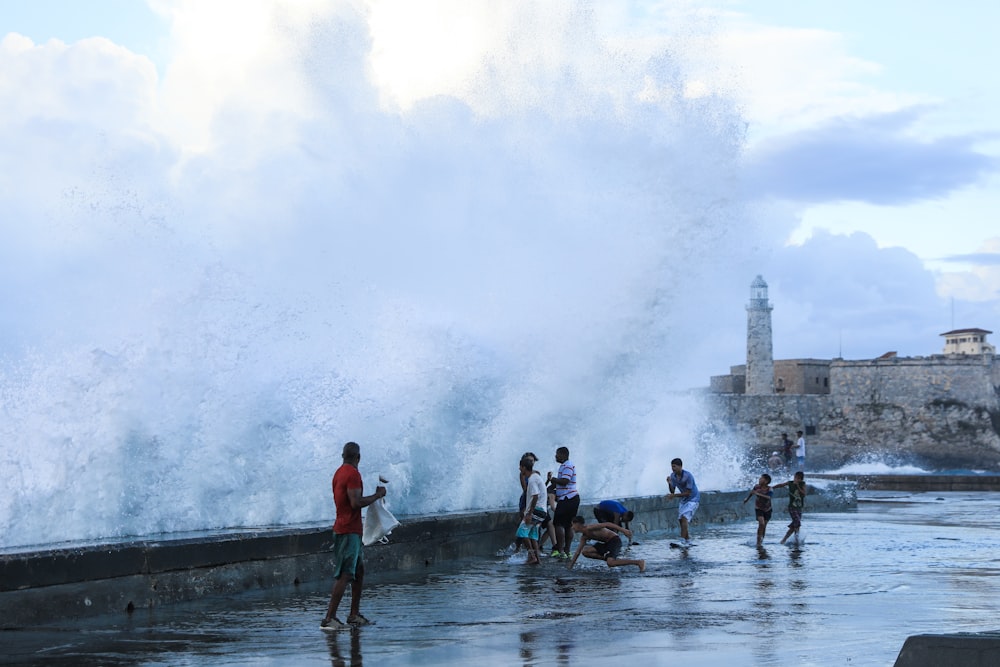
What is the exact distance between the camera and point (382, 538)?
27.3ft

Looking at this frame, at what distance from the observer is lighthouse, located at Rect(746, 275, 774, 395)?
67.7 m

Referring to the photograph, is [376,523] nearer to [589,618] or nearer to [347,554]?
[347,554]

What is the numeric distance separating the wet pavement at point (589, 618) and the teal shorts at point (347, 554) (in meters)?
0.38

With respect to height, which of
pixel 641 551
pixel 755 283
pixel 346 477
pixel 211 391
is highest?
pixel 755 283

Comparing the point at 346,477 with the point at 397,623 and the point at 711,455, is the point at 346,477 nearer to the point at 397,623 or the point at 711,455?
the point at 397,623

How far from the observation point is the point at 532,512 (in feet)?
39.7

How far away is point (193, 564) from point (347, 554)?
1.49 m

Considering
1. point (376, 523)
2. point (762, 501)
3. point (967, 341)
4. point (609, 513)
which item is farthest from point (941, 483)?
point (967, 341)

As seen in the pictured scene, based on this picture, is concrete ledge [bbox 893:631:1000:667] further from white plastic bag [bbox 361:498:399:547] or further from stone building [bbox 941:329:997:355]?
stone building [bbox 941:329:997:355]

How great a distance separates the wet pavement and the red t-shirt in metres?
0.63

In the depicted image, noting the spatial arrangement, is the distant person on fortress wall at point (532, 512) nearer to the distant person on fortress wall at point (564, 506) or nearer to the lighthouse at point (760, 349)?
the distant person on fortress wall at point (564, 506)

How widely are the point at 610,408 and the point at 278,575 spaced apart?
13.7m

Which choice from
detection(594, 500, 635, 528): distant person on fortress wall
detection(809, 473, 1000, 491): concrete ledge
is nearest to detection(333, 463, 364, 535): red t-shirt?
detection(594, 500, 635, 528): distant person on fortress wall

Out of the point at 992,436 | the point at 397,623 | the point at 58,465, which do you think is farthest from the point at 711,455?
the point at 992,436
